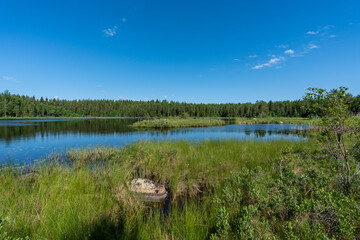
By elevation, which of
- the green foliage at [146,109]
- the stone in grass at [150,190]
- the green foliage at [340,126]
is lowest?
the stone in grass at [150,190]

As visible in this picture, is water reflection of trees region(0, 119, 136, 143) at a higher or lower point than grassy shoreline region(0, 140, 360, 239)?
lower

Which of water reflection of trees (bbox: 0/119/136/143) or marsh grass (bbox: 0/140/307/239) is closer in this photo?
marsh grass (bbox: 0/140/307/239)

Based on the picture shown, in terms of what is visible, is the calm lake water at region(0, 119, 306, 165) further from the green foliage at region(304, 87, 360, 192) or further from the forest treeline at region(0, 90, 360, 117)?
the forest treeline at region(0, 90, 360, 117)

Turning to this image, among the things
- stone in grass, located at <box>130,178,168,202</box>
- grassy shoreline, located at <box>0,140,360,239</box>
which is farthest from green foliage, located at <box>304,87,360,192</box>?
stone in grass, located at <box>130,178,168,202</box>

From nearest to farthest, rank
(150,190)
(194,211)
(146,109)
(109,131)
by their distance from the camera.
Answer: (194,211), (150,190), (109,131), (146,109)

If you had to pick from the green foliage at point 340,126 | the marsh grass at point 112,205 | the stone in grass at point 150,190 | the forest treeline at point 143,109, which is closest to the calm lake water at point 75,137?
the marsh grass at point 112,205

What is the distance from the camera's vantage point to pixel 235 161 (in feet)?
26.3

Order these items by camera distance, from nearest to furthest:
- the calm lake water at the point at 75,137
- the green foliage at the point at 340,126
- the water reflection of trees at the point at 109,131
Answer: the green foliage at the point at 340,126, the calm lake water at the point at 75,137, the water reflection of trees at the point at 109,131

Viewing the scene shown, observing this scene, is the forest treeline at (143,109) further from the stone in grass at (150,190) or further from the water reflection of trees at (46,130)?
the stone in grass at (150,190)

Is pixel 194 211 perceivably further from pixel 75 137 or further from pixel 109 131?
pixel 109 131

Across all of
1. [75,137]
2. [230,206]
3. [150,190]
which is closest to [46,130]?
[75,137]

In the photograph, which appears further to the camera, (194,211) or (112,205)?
(112,205)

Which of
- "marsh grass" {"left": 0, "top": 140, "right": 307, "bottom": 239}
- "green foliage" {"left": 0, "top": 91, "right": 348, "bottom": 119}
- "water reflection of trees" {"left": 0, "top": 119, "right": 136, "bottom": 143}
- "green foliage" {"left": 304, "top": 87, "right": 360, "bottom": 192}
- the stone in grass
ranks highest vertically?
"green foliage" {"left": 0, "top": 91, "right": 348, "bottom": 119}

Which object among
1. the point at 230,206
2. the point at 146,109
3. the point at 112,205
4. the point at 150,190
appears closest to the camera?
Result: the point at 230,206
